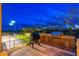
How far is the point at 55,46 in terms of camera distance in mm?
2645

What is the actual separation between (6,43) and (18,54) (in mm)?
282

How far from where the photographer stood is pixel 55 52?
8.66ft

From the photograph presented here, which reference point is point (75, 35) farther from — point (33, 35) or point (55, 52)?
point (33, 35)

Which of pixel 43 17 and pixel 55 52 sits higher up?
pixel 43 17

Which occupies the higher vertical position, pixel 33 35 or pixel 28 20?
pixel 28 20

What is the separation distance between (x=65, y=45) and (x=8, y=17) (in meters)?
1.10

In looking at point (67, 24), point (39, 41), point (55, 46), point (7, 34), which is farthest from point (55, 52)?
point (7, 34)

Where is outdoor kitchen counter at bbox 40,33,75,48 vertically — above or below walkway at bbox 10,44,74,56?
above

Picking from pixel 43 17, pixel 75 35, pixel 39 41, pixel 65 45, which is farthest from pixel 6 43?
pixel 75 35

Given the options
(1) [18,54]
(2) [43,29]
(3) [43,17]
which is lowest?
(1) [18,54]

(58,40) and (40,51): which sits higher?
(58,40)

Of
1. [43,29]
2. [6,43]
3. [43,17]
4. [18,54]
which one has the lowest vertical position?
[18,54]

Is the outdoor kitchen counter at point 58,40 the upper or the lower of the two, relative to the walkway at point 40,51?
upper

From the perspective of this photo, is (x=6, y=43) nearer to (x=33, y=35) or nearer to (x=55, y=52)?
(x=33, y=35)
